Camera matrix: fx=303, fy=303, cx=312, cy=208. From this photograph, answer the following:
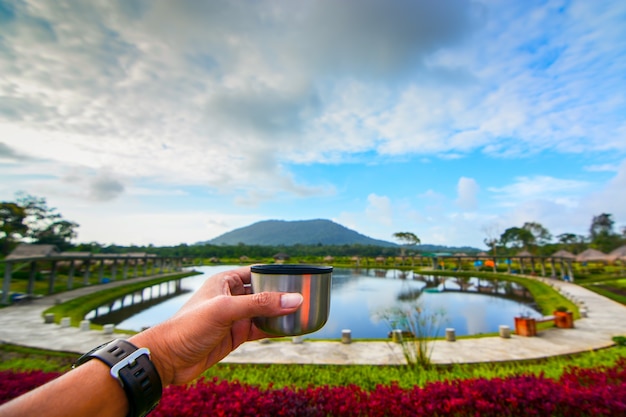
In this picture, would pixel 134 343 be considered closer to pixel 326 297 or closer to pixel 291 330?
pixel 291 330

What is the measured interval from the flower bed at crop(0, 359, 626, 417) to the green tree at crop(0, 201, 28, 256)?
4108 cm

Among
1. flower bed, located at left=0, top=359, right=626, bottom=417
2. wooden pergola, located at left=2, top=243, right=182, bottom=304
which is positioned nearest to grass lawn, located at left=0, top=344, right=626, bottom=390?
flower bed, located at left=0, top=359, right=626, bottom=417

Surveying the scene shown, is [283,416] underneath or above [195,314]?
underneath

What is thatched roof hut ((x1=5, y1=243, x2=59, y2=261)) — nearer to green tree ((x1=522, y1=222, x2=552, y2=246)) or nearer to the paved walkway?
the paved walkway

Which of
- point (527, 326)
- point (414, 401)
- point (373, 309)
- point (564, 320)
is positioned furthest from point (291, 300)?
point (373, 309)

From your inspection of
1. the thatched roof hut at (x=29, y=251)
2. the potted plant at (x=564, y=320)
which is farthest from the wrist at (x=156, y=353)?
the thatched roof hut at (x=29, y=251)

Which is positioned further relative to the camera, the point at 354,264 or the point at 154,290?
the point at 354,264

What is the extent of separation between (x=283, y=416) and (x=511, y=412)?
7.41 ft

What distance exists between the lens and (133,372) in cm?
93

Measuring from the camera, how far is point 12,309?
1338 cm

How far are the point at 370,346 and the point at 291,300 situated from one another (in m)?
Answer: 8.01

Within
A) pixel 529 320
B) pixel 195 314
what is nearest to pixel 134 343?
pixel 195 314

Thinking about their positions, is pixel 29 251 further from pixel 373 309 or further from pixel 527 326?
pixel 527 326

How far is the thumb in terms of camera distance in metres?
1.06
